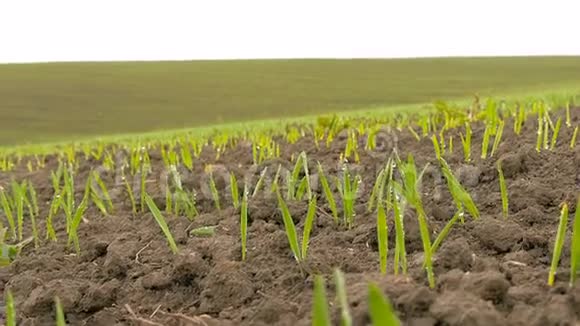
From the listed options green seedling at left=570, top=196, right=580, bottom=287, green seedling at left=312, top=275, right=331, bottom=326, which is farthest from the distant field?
green seedling at left=312, top=275, right=331, bottom=326

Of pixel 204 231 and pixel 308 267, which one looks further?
pixel 204 231

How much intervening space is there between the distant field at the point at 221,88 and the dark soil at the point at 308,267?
817 inches

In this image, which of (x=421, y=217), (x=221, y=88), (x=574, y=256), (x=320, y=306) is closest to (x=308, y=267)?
(x=421, y=217)

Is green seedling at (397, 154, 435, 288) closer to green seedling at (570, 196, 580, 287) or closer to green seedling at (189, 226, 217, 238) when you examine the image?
green seedling at (570, 196, 580, 287)

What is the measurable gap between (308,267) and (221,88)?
97.0 feet

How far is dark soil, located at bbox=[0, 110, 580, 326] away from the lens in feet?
3.29

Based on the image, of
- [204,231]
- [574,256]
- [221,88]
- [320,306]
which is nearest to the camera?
[320,306]

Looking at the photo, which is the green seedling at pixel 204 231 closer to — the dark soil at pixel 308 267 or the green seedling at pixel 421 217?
the dark soil at pixel 308 267

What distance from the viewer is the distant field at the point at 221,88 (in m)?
24.7

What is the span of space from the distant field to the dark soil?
68.1 feet

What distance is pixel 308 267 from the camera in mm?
1334

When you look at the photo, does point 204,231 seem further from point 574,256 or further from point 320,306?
point 320,306

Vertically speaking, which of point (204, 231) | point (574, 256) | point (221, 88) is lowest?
point (221, 88)

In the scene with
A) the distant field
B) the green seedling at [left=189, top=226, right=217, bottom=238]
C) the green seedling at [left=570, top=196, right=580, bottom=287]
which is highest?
the green seedling at [left=570, top=196, right=580, bottom=287]
